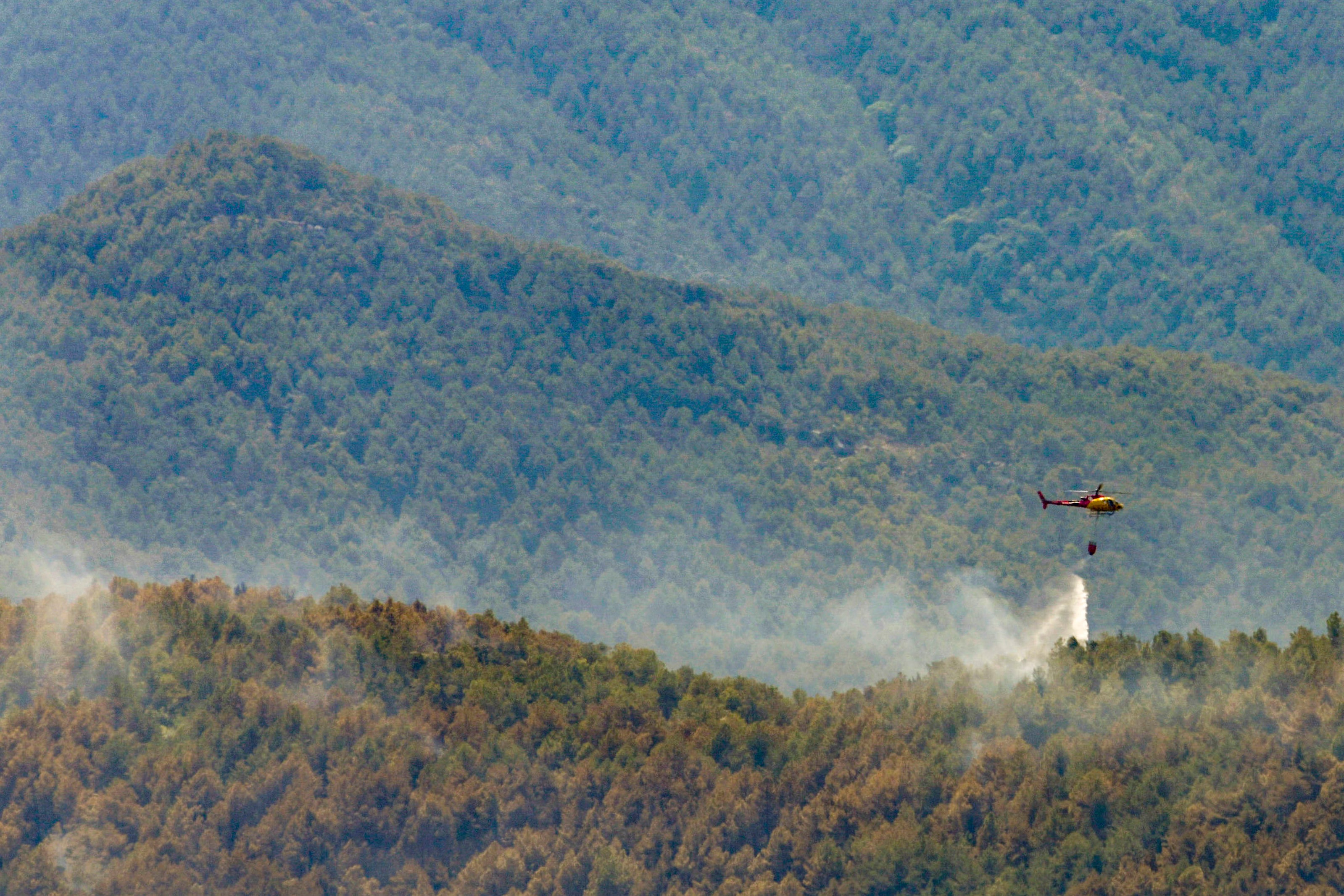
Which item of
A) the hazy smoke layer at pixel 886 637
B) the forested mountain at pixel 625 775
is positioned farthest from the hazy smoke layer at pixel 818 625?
the forested mountain at pixel 625 775

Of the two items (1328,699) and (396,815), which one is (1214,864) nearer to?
(1328,699)

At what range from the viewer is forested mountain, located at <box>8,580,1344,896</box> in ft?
384

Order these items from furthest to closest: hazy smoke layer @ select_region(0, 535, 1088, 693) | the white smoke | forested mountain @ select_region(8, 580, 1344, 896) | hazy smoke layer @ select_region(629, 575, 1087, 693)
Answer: the white smoke
hazy smoke layer @ select_region(629, 575, 1087, 693)
hazy smoke layer @ select_region(0, 535, 1088, 693)
forested mountain @ select_region(8, 580, 1344, 896)

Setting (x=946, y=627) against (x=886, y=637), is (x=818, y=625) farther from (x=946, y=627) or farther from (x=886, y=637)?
(x=946, y=627)

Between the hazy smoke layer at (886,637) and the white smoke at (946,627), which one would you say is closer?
the hazy smoke layer at (886,637)

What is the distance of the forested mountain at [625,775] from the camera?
117 metres

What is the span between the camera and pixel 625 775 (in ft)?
413

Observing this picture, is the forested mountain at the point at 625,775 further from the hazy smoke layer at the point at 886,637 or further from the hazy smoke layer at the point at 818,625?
the hazy smoke layer at the point at 886,637

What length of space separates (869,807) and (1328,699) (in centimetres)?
1941

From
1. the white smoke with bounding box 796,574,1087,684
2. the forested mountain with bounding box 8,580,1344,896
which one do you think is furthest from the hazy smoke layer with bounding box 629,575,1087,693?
the forested mountain with bounding box 8,580,1344,896

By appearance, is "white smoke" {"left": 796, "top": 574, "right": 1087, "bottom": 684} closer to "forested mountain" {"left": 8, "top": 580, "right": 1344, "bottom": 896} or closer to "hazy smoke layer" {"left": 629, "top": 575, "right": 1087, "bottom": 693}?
"hazy smoke layer" {"left": 629, "top": 575, "right": 1087, "bottom": 693}

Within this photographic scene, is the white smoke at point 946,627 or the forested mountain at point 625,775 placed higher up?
the forested mountain at point 625,775

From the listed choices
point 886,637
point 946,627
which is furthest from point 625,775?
point 946,627

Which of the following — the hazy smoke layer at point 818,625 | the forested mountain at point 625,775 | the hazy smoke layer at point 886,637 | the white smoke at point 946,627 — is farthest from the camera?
the white smoke at point 946,627
